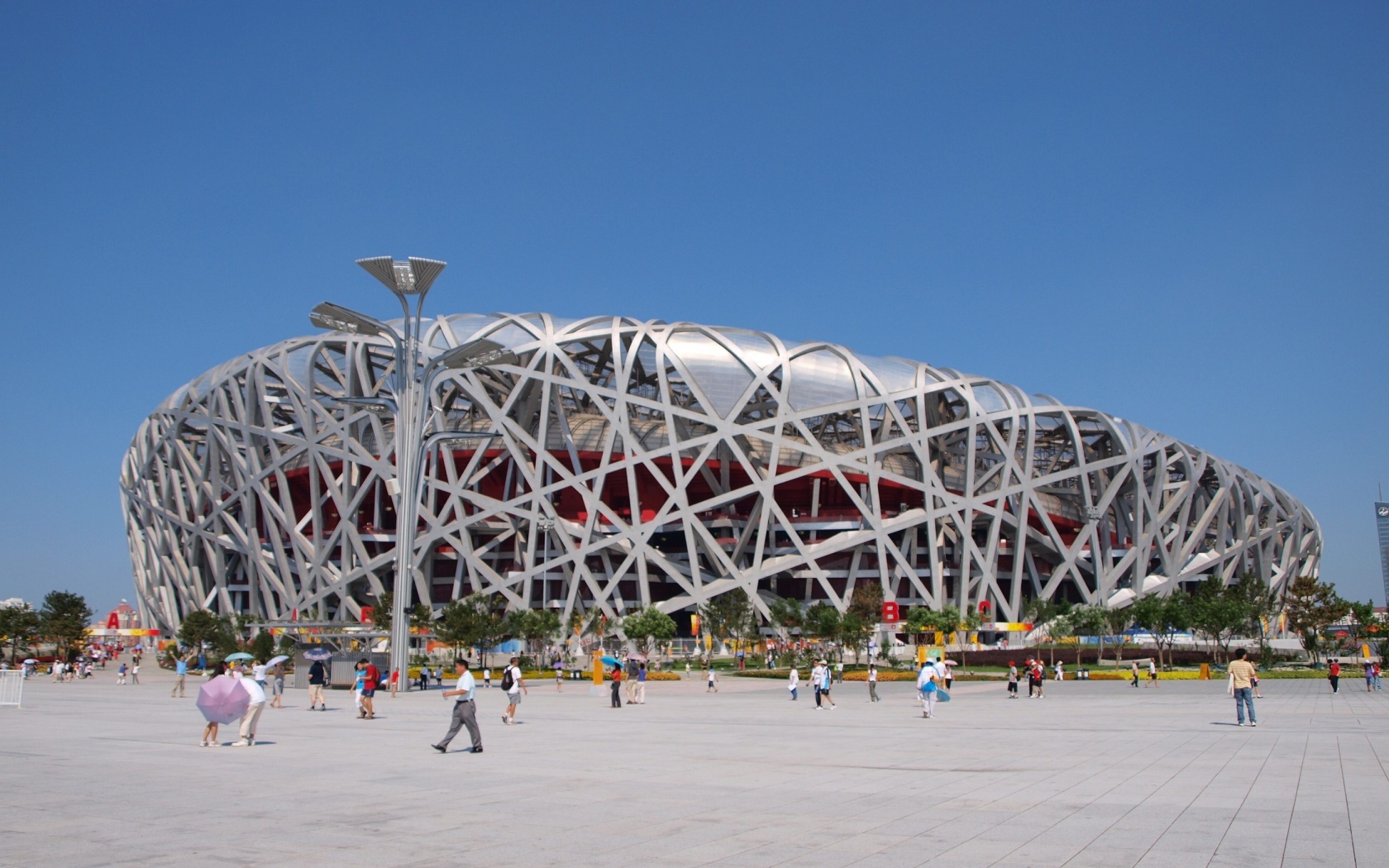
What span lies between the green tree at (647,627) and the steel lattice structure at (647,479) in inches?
213

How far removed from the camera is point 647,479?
68312 mm

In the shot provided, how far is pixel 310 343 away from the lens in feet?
214

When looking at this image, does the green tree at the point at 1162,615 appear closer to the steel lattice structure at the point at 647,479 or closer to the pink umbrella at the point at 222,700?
the steel lattice structure at the point at 647,479

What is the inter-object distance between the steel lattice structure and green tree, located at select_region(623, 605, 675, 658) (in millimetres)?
5402

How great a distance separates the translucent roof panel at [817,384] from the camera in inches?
2464

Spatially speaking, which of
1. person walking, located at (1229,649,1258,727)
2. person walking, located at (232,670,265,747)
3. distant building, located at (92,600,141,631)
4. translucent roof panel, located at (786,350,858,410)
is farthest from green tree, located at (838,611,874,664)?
distant building, located at (92,600,141,631)

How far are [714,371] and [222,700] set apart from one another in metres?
47.4

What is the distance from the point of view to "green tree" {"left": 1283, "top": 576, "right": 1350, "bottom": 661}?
5022cm

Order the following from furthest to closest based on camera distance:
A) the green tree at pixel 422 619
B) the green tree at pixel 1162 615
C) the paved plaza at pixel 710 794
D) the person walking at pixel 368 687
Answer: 1. the green tree at pixel 422 619
2. the green tree at pixel 1162 615
3. the person walking at pixel 368 687
4. the paved plaza at pixel 710 794

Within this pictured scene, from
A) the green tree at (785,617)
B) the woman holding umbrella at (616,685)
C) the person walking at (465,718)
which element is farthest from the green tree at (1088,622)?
the person walking at (465,718)

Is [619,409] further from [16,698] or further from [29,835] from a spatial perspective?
[29,835]

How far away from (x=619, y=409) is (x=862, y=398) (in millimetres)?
14261

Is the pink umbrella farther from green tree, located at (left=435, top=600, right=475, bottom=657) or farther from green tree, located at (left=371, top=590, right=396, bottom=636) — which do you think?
green tree, located at (left=371, top=590, right=396, bottom=636)

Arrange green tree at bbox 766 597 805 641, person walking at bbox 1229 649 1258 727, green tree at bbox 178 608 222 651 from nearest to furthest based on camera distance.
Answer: person walking at bbox 1229 649 1258 727 → green tree at bbox 766 597 805 641 → green tree at bbox 178 608 222 651
